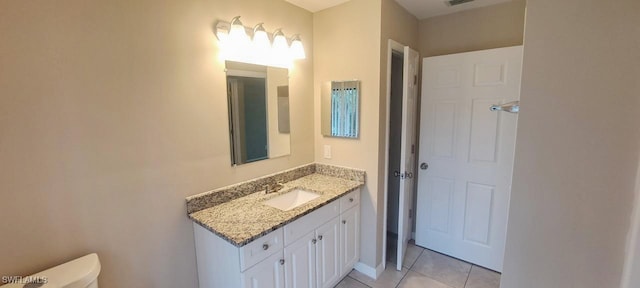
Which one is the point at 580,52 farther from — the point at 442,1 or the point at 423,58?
the point at 423,58

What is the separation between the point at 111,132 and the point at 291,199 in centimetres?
122

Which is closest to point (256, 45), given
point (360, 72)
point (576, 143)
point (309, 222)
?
point (360, 72)

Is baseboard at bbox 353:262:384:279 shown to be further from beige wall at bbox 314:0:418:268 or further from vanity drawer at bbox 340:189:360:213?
vanity drawer at bbox 340:189:360:213

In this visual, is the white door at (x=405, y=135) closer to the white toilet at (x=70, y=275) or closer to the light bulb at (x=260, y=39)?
the light bulb at (x=260, y=39)

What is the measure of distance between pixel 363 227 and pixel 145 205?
5.40 feet

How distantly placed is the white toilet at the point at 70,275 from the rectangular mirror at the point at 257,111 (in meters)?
0.88

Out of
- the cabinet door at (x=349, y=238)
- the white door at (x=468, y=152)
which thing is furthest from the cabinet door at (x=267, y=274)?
the white door at (x=468, y=152)

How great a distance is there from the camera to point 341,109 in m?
2.25

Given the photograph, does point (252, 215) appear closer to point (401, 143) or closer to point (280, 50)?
point (280, 50)

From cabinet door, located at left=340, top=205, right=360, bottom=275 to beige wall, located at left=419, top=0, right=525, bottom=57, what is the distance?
1780 mm

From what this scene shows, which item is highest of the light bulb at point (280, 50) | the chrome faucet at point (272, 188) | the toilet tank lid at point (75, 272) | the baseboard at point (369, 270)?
the light bulb at point (280, 50)

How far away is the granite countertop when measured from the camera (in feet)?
4.52

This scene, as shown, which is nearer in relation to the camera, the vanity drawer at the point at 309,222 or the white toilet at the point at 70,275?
the white toilet at the point at 70,275

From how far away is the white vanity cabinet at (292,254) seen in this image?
4.58 feet
